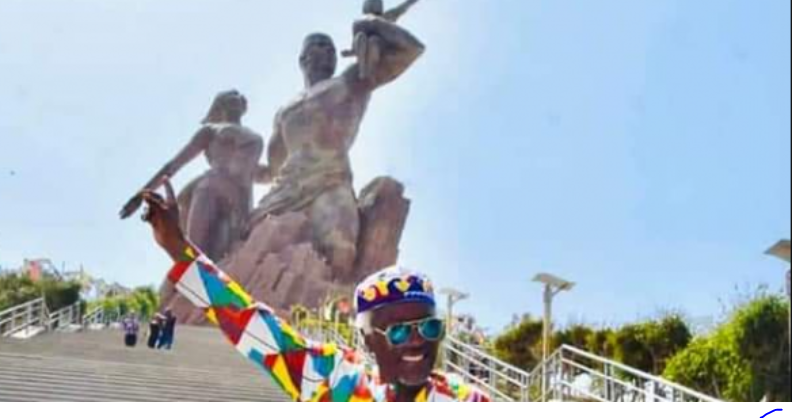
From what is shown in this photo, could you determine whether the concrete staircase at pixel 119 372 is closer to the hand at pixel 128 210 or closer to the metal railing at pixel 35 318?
the metal railing at pixel 35 318

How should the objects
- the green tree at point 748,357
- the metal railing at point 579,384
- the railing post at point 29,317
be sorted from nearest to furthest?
the metal railing at point 579,384 → the green tree at point 748,357 → the railing post at point 29,317

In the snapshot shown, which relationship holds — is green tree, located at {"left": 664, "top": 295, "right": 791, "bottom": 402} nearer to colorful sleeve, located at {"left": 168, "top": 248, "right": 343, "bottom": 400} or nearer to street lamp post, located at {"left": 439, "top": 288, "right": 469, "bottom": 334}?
street lamp post, located at {"left": 439, "top": 288, "right": 469, "bottom": 334}

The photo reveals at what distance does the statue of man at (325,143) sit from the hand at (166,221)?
6586 mm

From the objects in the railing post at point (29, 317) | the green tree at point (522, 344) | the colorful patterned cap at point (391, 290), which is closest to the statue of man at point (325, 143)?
the green tree at point (522, 344)

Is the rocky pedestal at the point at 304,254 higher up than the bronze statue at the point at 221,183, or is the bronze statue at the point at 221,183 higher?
the bronze statue at the point at 221,183

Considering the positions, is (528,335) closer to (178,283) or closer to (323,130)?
(323,130)

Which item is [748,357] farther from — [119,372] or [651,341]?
[119,372]

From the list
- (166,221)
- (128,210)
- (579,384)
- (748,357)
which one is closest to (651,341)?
(748,357)

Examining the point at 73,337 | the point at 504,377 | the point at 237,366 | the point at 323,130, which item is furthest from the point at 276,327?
the point at 323,130

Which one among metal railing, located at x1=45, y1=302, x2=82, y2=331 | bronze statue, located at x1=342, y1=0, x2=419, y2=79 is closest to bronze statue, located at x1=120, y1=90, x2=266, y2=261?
bronze statue, located at x1=342, y1=0, x2=419, y2=79

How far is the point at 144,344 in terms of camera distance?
240 inches

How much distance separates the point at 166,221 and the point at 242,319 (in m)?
0.21

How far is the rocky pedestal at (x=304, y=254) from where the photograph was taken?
320 inches

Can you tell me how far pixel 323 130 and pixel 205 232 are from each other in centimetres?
120
